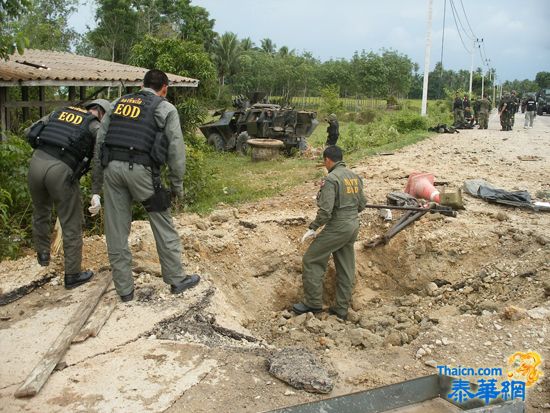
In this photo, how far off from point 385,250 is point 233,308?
2.27 meters

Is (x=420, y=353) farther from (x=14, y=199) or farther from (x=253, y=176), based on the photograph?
(x=253, y=176)

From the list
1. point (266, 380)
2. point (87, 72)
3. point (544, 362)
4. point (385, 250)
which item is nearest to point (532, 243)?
point (385, 250)

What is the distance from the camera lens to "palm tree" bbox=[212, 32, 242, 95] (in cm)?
3459

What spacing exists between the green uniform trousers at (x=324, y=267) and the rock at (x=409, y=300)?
0.63m

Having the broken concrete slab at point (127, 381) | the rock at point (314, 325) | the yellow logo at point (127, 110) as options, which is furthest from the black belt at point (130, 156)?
the rock at point (314, 325)

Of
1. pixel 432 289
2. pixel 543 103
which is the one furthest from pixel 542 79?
pixel 432 289

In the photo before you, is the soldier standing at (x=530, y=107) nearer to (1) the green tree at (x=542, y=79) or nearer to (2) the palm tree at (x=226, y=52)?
(2) the palm tree at (x=226, y=52)

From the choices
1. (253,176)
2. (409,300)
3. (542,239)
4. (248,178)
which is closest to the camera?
(409,300)

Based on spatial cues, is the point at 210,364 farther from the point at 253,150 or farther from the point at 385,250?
the point at 253,150

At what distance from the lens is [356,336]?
4707mm

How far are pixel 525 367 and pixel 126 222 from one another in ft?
10.7

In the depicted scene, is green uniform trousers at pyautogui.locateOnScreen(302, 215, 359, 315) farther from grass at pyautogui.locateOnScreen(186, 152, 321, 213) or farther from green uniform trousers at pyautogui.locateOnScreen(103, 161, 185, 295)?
grass at pyautogui.locateOnScreen(186, 152, 321, 213)

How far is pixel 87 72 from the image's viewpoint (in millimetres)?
9391

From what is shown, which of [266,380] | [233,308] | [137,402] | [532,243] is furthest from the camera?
[532,243]
